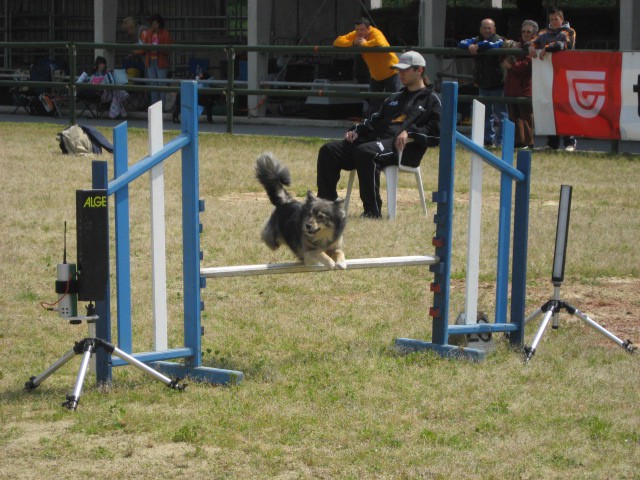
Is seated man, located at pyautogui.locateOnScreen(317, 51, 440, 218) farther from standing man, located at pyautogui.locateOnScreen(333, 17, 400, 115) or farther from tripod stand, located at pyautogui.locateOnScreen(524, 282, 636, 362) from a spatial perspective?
standing man, located at pyautogui.locateOnScreen(333, 17, 400, 115)

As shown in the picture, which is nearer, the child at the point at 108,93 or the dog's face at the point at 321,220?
the dog's face at the point at 321,220

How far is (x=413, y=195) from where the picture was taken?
12.6 metres

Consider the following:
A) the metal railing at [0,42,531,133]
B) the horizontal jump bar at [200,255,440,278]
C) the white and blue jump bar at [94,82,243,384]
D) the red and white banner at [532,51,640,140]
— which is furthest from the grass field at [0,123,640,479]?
the metal railing at [0,42,531,133]

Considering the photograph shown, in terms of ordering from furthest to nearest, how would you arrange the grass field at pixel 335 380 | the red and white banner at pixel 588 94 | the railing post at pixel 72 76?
the railing post at pixel 72 76 → the red and white banner at pixel 588 94 → the grass field at pixel 335 380

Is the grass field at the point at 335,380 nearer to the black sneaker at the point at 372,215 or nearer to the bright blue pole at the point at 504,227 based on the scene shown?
the black sneaker at the point at 372,215

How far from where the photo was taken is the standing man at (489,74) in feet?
53.5

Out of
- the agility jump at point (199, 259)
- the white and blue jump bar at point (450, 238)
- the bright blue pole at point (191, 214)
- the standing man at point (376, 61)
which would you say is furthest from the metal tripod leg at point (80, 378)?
the standing man at point (376, 61)

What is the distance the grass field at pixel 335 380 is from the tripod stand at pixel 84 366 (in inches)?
2.6

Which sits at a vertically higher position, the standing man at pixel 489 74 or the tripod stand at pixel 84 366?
the standing man at pixel 489 74

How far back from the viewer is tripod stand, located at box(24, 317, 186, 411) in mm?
5312

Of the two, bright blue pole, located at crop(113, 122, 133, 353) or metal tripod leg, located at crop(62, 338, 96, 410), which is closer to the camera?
metal tripod leg, located at crop(62, 338, 96, 410)

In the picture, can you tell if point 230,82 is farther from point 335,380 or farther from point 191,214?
point 335,380

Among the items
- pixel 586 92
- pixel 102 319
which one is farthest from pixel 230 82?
pixel 102 319

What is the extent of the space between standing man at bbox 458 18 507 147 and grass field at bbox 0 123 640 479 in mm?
5547
